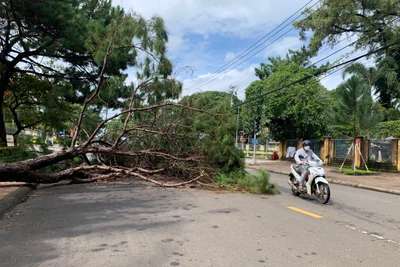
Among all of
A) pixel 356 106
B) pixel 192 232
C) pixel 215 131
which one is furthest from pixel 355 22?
pixel 192 232

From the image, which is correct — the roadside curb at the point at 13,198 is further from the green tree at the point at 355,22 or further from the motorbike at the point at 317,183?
the green tree at the point at 355,22

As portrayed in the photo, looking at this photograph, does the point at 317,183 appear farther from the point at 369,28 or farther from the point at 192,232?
the point at 369,28

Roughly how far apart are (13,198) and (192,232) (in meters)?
4.66

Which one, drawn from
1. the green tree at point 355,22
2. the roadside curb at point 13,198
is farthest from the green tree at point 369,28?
the roadside curb at point 13,198

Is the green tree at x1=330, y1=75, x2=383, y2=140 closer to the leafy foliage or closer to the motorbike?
the leafy foliage

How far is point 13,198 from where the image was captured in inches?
303

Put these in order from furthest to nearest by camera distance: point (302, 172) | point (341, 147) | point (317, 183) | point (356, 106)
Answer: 1. point (341, 147)
2. point (356, 106)
3. point (302, 172)
4. point (317, 183)

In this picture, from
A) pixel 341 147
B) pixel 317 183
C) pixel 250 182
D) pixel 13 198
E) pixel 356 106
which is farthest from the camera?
pixel 341 147

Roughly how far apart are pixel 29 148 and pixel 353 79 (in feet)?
51.9

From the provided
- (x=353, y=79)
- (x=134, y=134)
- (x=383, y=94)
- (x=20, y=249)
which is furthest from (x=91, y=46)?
(x=383, y=94)

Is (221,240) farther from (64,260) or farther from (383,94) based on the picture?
(383,94)

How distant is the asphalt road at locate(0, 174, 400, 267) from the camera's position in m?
4.30

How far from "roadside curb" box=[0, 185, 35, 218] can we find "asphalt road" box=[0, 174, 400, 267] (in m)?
0.19

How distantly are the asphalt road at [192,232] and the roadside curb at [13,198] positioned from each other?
0.19 m
